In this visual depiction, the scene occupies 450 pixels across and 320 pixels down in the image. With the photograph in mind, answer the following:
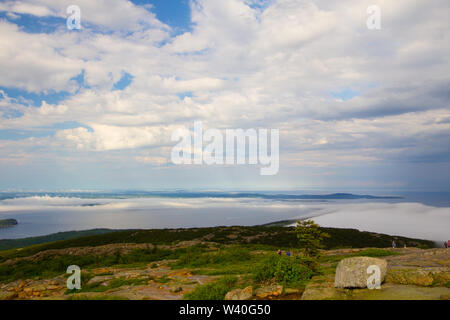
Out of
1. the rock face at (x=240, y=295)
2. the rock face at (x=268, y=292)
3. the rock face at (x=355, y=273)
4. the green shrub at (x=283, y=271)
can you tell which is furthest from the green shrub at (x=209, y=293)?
the rock face at (x=355, y=273)

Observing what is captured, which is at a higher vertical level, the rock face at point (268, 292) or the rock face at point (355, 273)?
the rock face at point (355, 273)

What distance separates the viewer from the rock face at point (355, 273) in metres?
10.5

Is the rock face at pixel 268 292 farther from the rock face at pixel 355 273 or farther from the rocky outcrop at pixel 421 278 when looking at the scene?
the rocky outcrop at pixel 421 278

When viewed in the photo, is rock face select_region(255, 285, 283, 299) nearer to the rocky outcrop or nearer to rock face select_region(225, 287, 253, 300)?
rock face select_region(225, 287, 253, 300)

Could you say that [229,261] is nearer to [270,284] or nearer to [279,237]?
[270,284]

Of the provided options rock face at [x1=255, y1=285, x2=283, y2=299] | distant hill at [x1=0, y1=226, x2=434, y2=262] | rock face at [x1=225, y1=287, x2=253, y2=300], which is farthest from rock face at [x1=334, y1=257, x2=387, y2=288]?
distant hill at [x1=0, y1=226, x2=434, y2=262]

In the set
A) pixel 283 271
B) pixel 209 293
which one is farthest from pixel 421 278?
pixel 209 293

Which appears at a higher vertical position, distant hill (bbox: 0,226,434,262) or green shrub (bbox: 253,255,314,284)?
green shrub (bbox: 253,255,314,284)

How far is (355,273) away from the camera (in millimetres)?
10508

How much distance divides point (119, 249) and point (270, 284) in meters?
36.6

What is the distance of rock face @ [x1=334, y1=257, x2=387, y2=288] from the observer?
1049cm

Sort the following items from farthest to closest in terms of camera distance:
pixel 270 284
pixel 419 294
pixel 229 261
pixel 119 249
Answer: pixel 119 249
pixel 229 261
pixel 270 284
pixel 419 294
